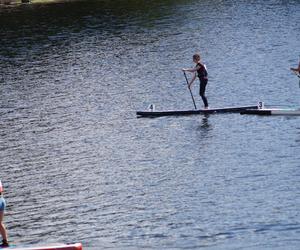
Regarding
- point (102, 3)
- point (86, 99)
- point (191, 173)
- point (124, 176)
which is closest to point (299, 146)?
point (191, 173)

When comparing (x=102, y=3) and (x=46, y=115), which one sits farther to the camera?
(x=102, y=3)

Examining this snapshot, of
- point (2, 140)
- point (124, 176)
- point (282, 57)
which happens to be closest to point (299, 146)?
point (124, 176)

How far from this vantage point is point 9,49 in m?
95.5

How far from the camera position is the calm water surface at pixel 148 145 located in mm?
35625

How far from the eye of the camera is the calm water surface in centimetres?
3562

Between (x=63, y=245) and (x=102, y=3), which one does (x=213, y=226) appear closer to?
(x=63, y=245)

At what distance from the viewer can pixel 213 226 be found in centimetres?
3494

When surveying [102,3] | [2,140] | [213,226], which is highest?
[102,3]

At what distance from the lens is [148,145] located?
1951 inches

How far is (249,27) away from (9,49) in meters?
27.3

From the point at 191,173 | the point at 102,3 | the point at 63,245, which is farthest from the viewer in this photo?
the point at 102,3

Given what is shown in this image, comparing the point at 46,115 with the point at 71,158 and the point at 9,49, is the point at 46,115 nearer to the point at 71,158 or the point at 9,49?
the point at 71,158

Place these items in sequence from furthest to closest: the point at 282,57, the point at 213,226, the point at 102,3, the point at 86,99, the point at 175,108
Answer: the point at 102,3 → the point at 282,57 → the point at 86,99 → the point at 175,108 → the point at 213,226

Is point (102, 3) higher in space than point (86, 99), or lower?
higher
